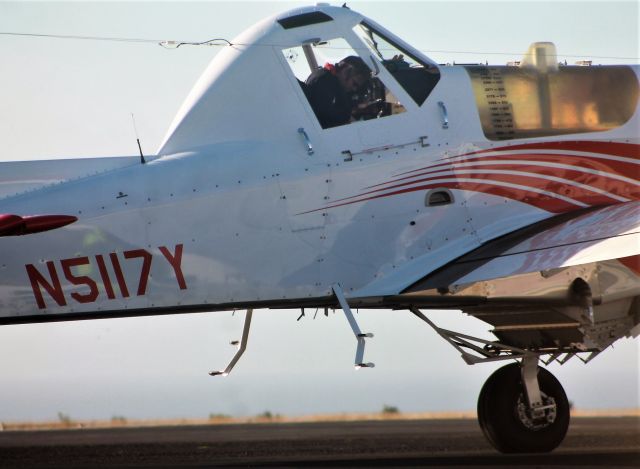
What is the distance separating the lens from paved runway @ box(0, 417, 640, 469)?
577 inches

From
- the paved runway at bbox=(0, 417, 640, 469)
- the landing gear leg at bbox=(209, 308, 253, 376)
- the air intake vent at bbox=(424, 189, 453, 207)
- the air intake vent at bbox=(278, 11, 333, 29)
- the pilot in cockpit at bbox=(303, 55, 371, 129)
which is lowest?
the paved runway at bbox=(0, 417, 640, 469)

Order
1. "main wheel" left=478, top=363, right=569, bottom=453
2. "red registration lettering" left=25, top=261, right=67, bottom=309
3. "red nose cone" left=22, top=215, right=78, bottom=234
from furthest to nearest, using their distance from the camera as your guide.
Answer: "main wheel" left=478, top=363, right=569, bottom=453 → "red registration lettering" left=25, top=261, right=67, bottom=309 → "red nose cone" left=22, top=215, right=78, bottom=234

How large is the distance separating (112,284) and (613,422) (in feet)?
38.8

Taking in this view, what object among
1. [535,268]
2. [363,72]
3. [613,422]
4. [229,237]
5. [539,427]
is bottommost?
[613,422]

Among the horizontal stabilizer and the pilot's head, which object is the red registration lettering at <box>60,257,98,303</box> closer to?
the horizontal stabilizer

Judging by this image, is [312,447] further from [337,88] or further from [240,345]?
[337,88]

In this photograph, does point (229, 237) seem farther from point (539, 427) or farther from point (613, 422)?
point (613, 422)

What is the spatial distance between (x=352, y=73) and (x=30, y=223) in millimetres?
3975

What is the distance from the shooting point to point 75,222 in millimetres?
13383

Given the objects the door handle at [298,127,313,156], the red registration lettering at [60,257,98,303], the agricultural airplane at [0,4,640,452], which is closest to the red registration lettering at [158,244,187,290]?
the agricultural airplane at [0,4,640,452]

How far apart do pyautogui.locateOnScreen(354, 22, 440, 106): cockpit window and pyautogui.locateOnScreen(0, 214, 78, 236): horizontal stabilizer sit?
394 cm

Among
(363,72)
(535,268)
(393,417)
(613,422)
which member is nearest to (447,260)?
(535,268)

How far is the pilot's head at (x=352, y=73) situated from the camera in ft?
47.8

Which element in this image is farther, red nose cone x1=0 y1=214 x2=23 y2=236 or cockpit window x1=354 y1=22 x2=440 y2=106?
cockpit window x1=354 y1=22 x2=440 y2=106
